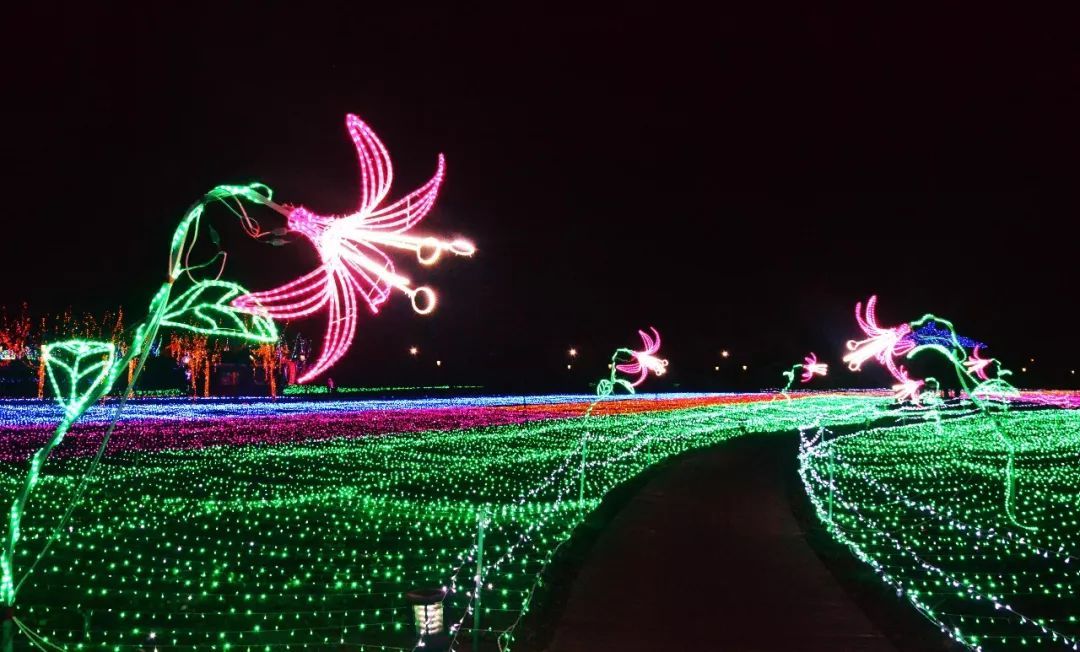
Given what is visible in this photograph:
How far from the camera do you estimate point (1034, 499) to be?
13461 mm

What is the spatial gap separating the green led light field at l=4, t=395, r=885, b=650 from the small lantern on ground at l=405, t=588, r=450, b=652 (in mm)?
452

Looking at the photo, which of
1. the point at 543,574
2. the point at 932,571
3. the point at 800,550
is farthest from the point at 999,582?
the point at 543,574

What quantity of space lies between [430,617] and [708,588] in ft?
8.56

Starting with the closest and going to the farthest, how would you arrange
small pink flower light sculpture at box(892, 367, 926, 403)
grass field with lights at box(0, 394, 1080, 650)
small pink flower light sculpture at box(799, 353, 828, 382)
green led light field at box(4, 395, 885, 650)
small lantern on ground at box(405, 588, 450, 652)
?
small lantern on ground at box(405, 588, 450, 652)
green led light field at box(4, 395, 885, 650)
grass field with lights at box(0, 394, 1080, 650)
small pink flower light sculpture at box(892, 367, 926, 403)
small pink flower light sculpture at box(799, 353, 828, 382)

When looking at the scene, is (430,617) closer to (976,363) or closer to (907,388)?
(976,363)

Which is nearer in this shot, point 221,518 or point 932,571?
point 932,571

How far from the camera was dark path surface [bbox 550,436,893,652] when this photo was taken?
5777mm

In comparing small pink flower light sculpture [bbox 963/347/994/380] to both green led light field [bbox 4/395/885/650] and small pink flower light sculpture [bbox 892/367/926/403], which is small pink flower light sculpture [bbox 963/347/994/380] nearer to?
small pink flower light sculpture [bbox 892/367/926/403]

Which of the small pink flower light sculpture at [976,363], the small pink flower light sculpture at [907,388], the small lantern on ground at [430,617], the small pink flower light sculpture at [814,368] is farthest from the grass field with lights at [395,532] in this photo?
the small pink flower light sculpture at [814,368]

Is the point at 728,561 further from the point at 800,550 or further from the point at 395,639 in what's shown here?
the point at 395,639

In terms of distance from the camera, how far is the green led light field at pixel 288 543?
6531 mm

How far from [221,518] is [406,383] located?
272 ft

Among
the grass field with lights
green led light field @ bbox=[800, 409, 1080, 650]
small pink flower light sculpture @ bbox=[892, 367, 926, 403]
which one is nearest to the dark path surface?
the grass field with lights

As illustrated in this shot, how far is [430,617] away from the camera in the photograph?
552 cm
